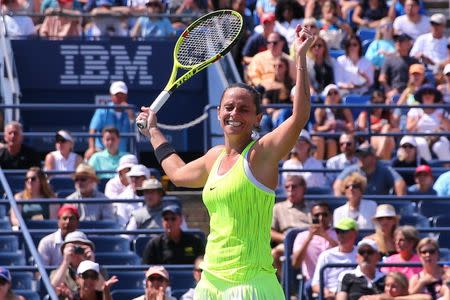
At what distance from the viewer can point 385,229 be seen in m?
12.6

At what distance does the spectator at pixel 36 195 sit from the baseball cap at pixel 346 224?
287cm

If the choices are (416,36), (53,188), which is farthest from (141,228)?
(416,36)

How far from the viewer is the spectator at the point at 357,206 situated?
42.8ft

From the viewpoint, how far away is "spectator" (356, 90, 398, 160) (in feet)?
50.7

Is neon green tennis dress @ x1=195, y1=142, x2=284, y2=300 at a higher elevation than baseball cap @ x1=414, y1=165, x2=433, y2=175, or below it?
higher

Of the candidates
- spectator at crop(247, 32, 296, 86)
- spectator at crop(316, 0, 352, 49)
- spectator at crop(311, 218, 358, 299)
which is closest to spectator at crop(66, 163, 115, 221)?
spectator at crop(311, 218, 358, 299)

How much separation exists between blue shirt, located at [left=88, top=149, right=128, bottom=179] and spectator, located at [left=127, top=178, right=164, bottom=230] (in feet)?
4.49

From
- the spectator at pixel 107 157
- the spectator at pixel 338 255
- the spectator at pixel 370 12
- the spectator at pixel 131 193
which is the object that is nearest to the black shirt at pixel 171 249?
the spectator at pixel 131 193

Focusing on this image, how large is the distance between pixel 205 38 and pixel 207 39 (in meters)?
0.02

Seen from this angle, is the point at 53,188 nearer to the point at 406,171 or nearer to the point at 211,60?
the point at 406,171

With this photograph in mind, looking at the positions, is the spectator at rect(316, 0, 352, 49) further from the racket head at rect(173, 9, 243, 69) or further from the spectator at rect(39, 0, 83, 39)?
the racket head at rect(173, 9, 243, 69)

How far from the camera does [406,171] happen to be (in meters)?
14.6

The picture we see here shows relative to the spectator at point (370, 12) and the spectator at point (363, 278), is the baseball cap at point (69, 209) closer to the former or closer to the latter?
the spectator at point (363, 278)

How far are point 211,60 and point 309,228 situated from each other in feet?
15.3
